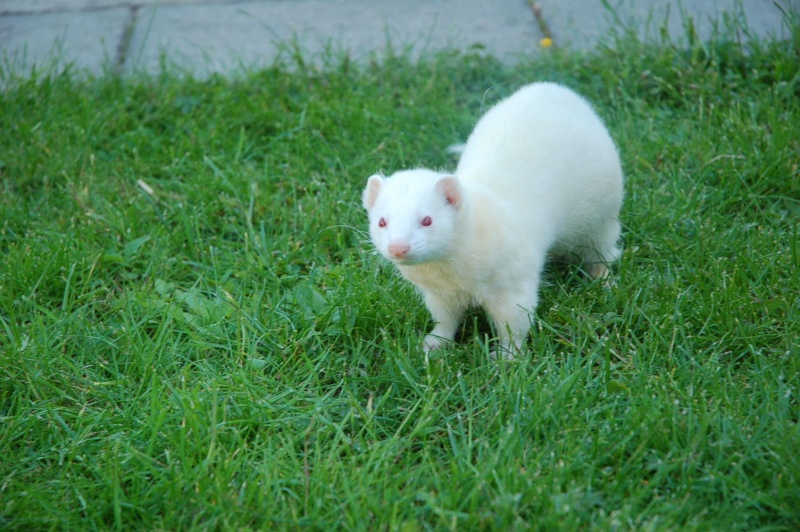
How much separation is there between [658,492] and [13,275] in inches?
103

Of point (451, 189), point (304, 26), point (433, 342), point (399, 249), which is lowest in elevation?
point (433, 342)

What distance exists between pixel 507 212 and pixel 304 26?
312 centimetres

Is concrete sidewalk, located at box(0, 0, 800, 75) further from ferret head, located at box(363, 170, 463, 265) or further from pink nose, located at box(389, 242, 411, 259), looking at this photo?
pink nose, located at box(389, 242, 411, 259)

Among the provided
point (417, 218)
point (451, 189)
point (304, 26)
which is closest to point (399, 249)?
point (417, 218)

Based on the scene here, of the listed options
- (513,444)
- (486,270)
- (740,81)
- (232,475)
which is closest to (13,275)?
(232,475)

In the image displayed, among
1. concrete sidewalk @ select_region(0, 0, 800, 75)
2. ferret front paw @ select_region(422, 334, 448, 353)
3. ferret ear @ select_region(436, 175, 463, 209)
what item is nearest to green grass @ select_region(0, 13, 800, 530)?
ferret front paw @ select_region(422, 334, 448, 353)

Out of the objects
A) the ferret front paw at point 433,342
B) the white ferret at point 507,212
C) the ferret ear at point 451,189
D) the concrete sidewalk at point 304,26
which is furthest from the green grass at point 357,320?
the ferret ear at point 451,189

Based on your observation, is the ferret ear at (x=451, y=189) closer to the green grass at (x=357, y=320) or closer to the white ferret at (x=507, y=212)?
the white ferret at (x=507, y=212)

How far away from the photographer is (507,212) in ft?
10.2

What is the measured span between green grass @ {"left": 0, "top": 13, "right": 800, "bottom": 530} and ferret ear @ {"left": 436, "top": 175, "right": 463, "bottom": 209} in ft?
1.79

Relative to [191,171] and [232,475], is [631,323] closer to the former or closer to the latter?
[232,475]

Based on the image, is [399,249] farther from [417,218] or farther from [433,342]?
[433,342]

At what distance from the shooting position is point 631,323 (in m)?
3.13

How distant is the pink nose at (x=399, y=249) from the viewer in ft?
9.04
